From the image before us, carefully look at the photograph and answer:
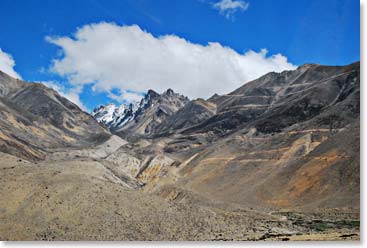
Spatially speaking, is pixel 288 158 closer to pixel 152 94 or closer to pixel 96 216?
pixel 96 216

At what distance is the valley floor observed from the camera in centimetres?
1508

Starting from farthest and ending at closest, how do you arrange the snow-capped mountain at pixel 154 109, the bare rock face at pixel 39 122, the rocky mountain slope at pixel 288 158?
the snow-capped mountain at pixel 154 109
the bare rock face at pixel 39 122
the rocky mountain slope at pixel 288 158

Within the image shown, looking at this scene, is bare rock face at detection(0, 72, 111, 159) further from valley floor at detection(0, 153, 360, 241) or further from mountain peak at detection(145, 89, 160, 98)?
mountain peak at detection(145, 89, 160, 98)

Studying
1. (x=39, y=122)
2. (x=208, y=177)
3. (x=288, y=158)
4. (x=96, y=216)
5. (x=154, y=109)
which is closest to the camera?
(x=96, y=216)

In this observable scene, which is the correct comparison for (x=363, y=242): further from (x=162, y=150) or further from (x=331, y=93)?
(x=162, y=150)

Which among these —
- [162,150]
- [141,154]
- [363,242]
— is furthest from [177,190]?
[162,150]

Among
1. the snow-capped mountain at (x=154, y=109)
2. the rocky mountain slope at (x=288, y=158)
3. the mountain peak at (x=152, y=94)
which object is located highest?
the mountain peak at (x=152, y=94)

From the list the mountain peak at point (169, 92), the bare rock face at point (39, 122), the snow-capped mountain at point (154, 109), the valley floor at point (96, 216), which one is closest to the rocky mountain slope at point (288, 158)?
the valley floor at point (96, 216)

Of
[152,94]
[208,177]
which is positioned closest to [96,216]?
[208,177]

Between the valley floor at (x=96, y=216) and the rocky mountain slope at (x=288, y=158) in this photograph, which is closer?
the valley floor at (x=96, y=216)

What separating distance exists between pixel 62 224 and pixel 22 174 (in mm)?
4217

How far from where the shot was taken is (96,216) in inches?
630

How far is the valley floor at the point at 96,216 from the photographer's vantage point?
49.5ft

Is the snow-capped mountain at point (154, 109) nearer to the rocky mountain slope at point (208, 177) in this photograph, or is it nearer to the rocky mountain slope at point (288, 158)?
the rocky mountain slope at point (208, 177)
